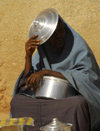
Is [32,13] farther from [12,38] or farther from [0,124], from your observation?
[0,124]

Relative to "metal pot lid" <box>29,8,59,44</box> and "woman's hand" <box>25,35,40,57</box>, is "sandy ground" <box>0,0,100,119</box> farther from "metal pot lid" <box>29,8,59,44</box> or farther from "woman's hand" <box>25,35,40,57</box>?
"woman's hand" <box>25,35,40,57</box>

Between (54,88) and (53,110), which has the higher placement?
(54,88)

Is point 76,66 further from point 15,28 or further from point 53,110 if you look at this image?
point 15,28

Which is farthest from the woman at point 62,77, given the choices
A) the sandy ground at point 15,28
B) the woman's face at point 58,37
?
the sandy ground at point 15,28

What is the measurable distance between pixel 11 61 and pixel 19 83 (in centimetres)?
247

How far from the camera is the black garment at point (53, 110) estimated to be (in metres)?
3.01

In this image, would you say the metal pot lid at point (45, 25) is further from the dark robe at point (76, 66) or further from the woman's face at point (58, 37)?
the dark robe at point (76, 66)

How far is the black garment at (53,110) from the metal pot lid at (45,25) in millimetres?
688

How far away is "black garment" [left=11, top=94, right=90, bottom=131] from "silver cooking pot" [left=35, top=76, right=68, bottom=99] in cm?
7

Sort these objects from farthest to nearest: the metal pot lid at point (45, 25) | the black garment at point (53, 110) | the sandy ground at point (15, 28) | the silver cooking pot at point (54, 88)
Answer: the sandy ground at point (15, 28) → the metal pot lid at point (45, 25) → the silver cooking pot at point (54, 88) → the black garment at point (53, 110)

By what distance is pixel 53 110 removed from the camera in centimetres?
317

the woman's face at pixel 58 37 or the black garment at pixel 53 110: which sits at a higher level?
the woman's face at pixel 58 37

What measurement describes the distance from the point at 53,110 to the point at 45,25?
3.23ft

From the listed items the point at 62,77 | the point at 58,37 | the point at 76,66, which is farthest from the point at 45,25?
the point at 62,77
